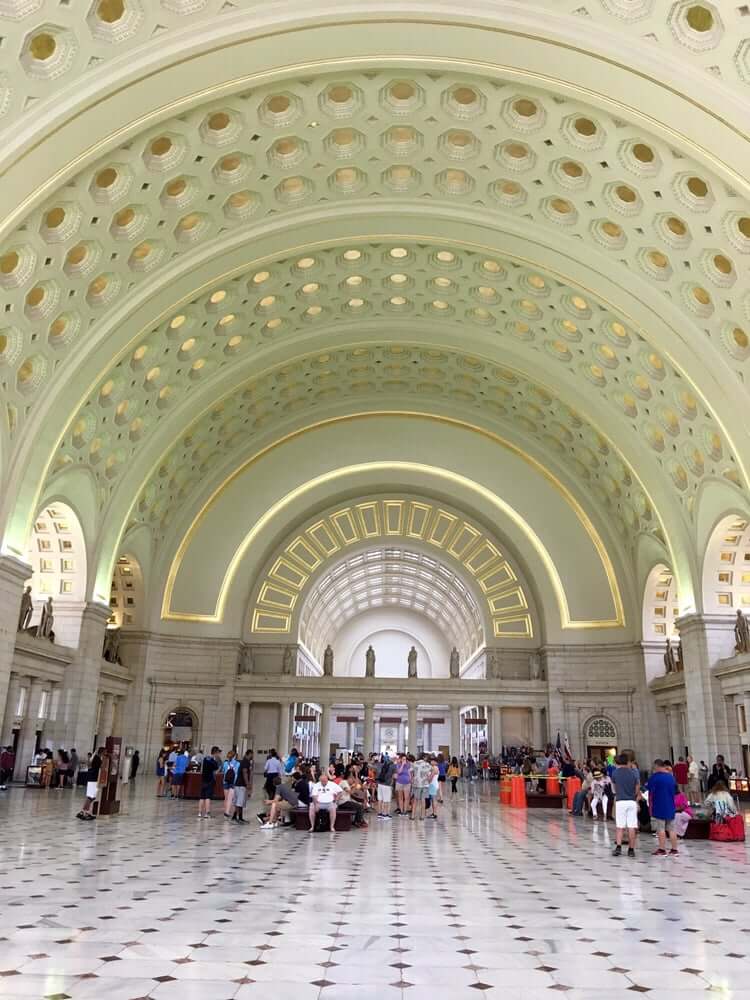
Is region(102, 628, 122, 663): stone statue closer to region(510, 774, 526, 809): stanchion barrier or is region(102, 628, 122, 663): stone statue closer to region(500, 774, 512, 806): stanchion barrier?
region(500, 774, 512, 806): stanchion barrier

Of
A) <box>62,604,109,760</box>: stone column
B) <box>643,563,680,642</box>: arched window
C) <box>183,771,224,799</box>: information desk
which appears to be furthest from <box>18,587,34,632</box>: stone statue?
<box>643,563,680,642</box>: arched window

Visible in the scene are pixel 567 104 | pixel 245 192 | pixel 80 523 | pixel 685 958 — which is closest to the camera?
pixel 685 958

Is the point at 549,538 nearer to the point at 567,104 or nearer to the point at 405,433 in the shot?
the point at 405,433

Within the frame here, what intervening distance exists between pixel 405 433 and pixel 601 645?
12.4m

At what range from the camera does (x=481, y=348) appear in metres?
28.4

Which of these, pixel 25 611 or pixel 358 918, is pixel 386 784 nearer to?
pixel 25 611

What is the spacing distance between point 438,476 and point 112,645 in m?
15.5

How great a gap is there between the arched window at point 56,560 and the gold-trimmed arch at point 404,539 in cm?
1038

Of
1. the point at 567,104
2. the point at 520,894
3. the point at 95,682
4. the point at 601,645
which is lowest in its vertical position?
the point at 520,894

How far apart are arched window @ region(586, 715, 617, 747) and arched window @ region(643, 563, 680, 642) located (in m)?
3.94

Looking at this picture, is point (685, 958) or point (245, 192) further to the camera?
point (245, 192)

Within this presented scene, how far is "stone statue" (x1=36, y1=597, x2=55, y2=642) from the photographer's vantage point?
84.3 ft

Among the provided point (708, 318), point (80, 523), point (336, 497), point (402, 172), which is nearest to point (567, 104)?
A: point (402, 172)

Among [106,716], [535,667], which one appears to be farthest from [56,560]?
[535,667]
